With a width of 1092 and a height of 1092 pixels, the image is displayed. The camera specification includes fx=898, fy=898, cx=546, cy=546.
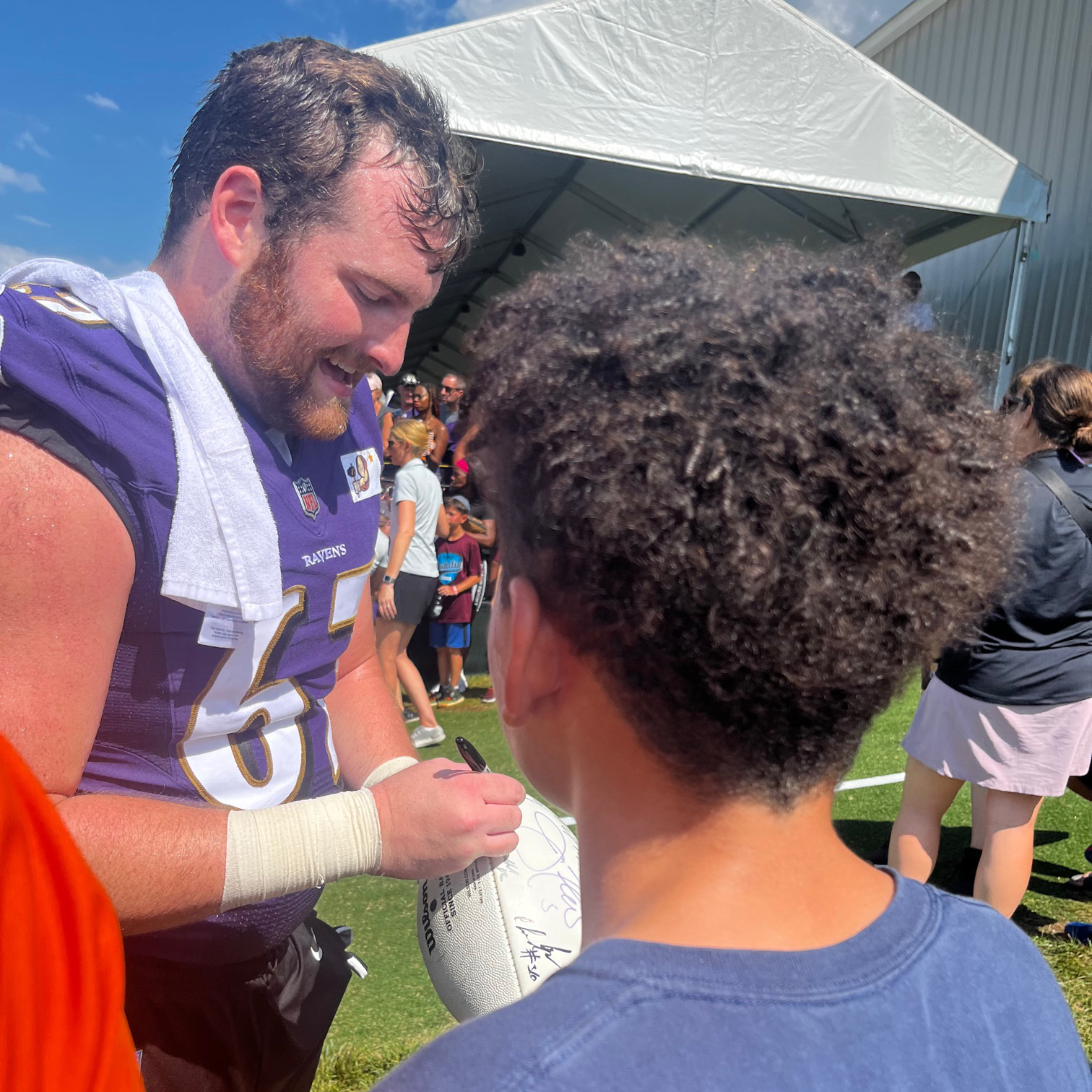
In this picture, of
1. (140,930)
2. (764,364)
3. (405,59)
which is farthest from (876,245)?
(405,59)

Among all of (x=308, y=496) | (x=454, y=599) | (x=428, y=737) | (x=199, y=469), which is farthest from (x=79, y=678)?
(x=454, y=599)

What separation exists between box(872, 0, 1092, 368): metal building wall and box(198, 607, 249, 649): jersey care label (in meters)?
8.42

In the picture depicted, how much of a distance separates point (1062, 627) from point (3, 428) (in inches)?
121

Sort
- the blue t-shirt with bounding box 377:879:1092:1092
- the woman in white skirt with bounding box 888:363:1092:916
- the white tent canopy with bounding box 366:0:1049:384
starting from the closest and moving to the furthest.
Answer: the blue t-shirt with bounding box 377:879:1092:1092 < the woman in white skirt with bounding box 888:363:1092:916 < the white tent canopy with bounding box 366:0:1049:384

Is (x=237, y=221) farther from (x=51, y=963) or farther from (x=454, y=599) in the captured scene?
(x=454, y=599)

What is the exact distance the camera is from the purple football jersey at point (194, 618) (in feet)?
3.43

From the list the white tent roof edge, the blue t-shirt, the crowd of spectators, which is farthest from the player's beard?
the white tent roof edge

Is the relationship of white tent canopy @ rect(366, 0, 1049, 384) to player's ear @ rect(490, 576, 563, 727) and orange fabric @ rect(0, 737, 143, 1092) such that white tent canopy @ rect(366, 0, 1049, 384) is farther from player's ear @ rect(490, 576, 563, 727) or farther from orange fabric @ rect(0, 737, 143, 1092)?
orange fabric @ rect(0, 737, 143, 1092)

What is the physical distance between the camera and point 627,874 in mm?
A: 733

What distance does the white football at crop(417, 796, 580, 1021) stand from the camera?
122cm

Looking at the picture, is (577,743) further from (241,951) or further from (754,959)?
(241,951)

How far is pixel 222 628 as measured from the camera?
3.89ft

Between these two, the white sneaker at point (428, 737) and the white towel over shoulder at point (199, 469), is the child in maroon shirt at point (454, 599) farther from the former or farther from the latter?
the white towel over shoulder at point (199, 469)

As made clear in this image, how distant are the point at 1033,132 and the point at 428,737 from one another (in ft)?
31.6
